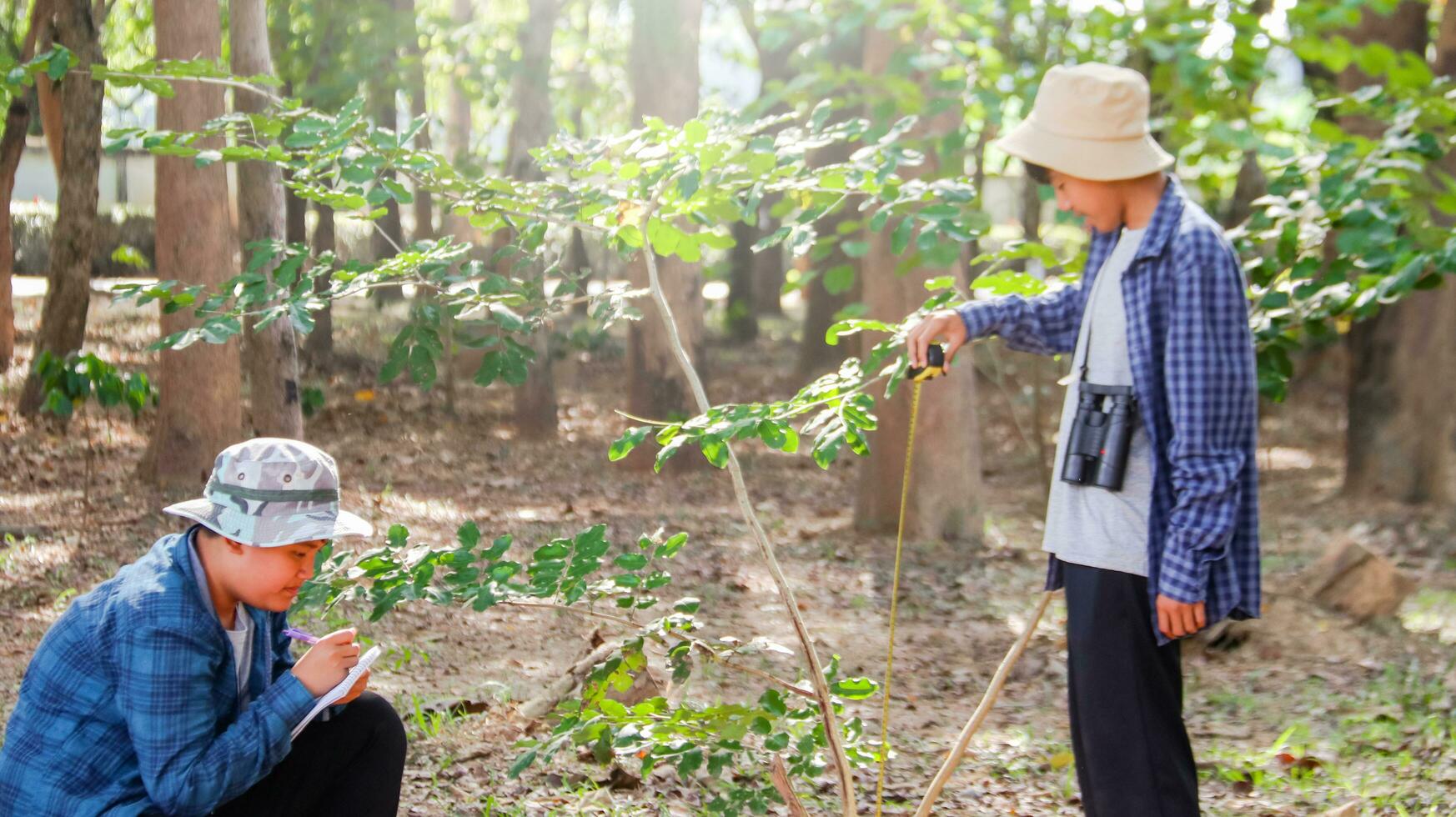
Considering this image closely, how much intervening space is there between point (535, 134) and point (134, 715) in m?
9.06

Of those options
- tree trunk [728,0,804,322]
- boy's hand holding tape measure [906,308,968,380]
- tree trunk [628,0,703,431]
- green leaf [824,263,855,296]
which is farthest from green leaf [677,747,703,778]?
tree trunk [628,0,703,431]

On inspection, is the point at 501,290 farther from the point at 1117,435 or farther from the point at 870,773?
the point at 870,773

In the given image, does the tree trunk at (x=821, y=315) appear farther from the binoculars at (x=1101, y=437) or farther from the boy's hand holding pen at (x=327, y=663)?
the boy's hand holding pen at (x=327, y=663)

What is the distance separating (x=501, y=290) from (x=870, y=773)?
1880 mm

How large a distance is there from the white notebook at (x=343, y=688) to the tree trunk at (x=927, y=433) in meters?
5.02

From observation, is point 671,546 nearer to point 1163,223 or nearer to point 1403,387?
point 1163,223

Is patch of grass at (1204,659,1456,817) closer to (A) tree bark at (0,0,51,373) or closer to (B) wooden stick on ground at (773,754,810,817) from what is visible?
(B) wooden stick on ground at (773,754,810,817)

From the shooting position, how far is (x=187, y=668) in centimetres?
227

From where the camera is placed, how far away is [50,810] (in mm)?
2293

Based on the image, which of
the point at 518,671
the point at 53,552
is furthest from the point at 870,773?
the point at 53,552

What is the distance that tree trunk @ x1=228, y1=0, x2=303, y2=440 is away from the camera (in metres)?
5.93

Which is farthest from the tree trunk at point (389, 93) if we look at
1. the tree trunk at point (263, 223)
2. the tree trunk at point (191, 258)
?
the tree trunk at point (263, 223)

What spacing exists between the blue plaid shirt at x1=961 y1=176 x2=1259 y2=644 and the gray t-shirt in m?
0.05

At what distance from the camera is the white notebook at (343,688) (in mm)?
2408
